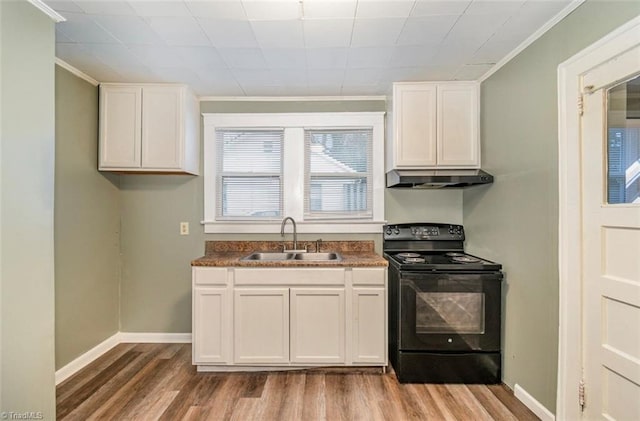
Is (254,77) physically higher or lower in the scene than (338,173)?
higher

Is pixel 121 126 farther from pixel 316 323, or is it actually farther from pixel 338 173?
pixel 316 323

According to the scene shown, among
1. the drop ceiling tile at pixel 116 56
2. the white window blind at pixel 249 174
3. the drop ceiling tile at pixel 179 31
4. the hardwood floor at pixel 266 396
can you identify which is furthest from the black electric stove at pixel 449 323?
the drop ceiling tile at pixel 116 56

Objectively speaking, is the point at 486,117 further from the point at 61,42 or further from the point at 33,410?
the point at 33,410

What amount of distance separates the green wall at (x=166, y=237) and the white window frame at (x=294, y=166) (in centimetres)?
8

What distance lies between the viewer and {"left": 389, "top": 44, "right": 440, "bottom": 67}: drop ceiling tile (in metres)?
2.11

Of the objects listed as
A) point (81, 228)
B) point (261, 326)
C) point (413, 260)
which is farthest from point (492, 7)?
point (81, 228)

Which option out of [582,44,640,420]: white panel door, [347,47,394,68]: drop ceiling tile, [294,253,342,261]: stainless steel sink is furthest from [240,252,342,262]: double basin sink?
[582,44,640,420]: white panel door

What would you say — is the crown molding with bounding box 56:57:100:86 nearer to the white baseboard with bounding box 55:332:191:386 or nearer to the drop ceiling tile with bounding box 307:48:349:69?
the drop ceiling tile with bounding box 307:48:349:69

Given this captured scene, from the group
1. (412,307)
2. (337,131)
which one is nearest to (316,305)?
(412,307)

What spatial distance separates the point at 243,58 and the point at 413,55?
1.21 metres

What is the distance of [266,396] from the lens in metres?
2.16

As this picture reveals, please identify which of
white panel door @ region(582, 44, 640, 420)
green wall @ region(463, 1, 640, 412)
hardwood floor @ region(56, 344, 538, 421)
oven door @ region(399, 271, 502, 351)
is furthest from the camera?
oven door @ region(399, 271, 502, 351)

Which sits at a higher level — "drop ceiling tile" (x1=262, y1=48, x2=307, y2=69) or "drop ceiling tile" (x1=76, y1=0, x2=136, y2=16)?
"drop ceiling tile" (x1=262, y1=48, x2=307, y2=69)

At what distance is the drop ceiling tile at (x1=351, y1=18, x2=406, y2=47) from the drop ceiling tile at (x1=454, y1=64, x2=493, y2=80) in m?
0.75
